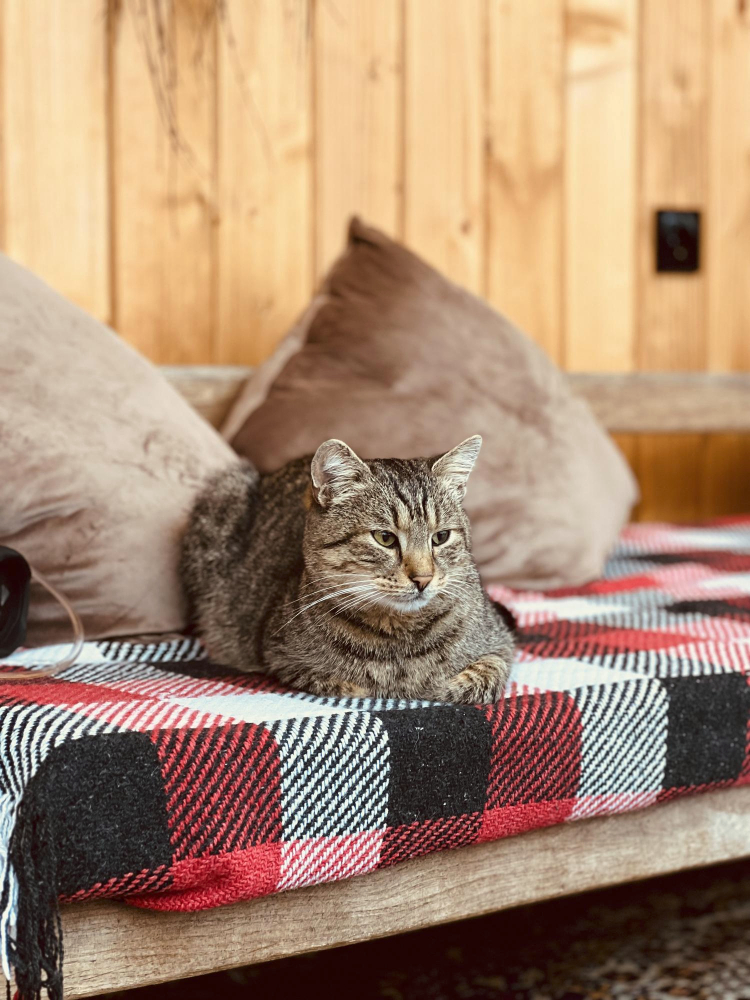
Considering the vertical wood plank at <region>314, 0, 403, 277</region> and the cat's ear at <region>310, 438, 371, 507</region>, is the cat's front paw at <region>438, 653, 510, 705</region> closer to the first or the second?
the cat's ear at <region>310, 438, 371, 507</region>

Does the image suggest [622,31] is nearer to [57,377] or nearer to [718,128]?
[718,128]

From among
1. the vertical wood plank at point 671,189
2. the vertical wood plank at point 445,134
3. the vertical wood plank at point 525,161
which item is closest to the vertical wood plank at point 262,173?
the vertical wood plank at point 445,134

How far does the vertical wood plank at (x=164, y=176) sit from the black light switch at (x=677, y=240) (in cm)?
106

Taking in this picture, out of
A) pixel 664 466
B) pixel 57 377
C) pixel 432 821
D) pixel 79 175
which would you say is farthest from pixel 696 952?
pixel 79 175

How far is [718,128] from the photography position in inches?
104

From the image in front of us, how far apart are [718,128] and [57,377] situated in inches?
72.9

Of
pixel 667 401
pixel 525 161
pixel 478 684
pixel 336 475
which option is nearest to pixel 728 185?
pixel 525 161

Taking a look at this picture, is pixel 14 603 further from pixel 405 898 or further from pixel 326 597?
pixel 405 898

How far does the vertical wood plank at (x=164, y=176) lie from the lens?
2.07 m

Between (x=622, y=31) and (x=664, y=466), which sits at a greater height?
(x=622, y=31)

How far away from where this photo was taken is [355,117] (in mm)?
2277

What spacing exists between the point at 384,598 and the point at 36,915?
1.47 ft

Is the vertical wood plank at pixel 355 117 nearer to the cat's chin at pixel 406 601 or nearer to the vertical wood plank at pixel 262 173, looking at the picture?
the vertical wood plank at pixel 262 173

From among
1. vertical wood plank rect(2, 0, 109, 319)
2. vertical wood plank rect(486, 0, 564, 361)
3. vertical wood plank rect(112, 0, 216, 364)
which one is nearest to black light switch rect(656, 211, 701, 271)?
vertical wood plank rect(486, 0, 564, 361)
